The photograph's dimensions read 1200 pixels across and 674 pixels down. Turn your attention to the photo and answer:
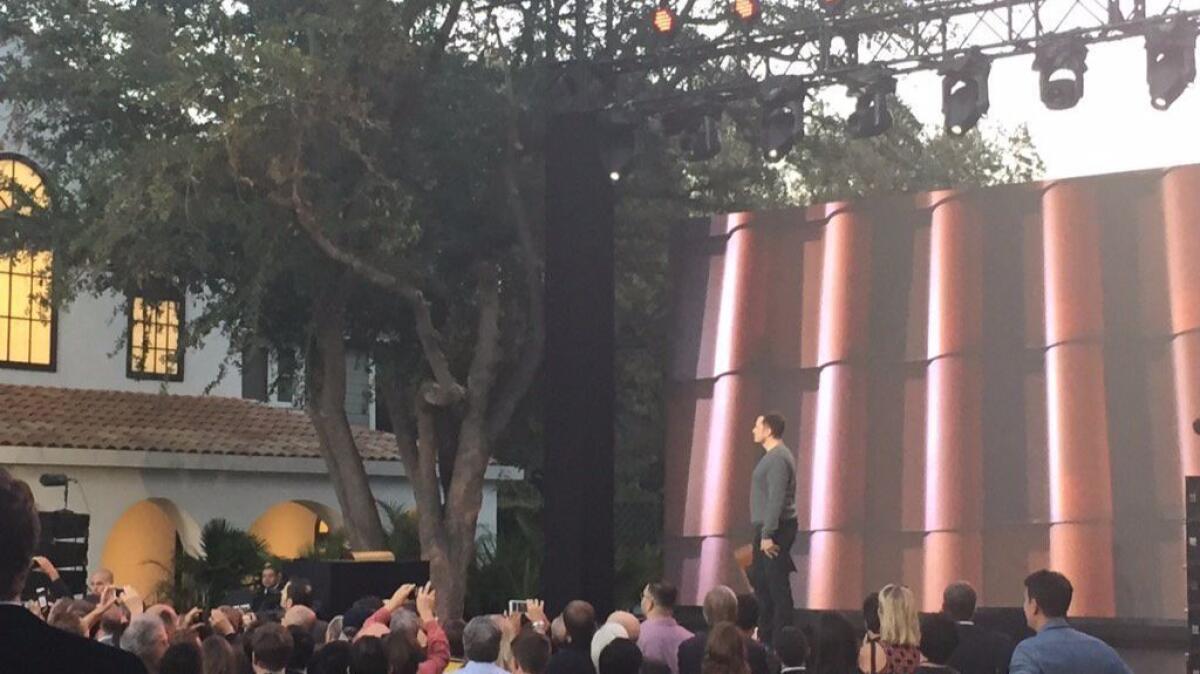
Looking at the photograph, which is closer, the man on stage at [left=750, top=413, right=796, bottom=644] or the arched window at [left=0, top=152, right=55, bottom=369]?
the man on stage at [left=750, top=413, right=796, bottom=644]

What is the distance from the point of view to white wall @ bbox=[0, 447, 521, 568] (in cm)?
2230

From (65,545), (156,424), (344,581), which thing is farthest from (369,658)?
(156,424)

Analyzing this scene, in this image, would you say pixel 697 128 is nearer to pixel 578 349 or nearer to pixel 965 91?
pixel 578 349

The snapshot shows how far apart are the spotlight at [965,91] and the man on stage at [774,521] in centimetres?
319

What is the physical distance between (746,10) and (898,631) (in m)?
8.30

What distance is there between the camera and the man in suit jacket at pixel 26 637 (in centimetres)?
298

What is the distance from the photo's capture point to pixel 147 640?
6.56 metres

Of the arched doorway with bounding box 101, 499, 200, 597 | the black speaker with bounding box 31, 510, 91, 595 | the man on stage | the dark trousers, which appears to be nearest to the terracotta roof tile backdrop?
the dark trousers

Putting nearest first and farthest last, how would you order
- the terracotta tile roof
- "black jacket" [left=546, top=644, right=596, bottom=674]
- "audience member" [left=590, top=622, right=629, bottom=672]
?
"black jacket" [left=546, top=644, right=596, bottom=674] → "audience member" [left=590, top=622, right=629, bottom=672] → the terracotta tile roof

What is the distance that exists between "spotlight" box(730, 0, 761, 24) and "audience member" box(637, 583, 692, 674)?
698 cm

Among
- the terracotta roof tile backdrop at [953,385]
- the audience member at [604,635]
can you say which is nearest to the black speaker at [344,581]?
the terracotta roof tile backdrop at [953,385]

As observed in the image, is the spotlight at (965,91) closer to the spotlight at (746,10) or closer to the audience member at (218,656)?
the spotlight at (746,10)

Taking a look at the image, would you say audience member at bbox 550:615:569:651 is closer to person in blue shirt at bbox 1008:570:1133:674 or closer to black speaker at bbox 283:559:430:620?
person in blue shirt at bbox 1008:570:1133:674

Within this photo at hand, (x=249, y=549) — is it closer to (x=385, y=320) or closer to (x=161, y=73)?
(x=385, y=320)
